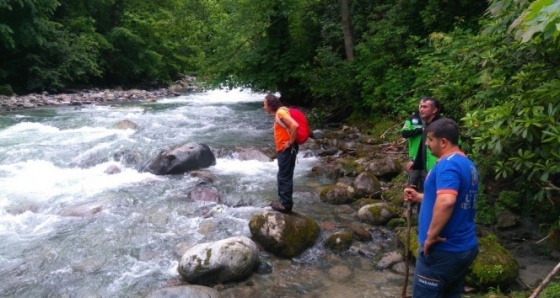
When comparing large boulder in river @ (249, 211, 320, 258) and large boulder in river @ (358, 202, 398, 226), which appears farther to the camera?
large boulder in river @ (358, 202, 398, 226)

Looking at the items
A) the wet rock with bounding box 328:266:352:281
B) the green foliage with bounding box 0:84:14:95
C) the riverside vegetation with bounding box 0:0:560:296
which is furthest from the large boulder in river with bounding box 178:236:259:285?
the green foliage with bounding box 0:84:14:95

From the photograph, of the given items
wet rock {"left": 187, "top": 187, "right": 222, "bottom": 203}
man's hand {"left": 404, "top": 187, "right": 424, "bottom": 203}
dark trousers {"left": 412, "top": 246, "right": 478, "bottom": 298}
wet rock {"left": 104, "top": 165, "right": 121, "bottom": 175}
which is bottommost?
wet rock {"left": 187, "top": 187, "right": 222, "bottom": 203}

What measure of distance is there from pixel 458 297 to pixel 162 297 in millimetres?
3013

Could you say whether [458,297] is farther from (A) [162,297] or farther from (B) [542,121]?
(A) [162,297]

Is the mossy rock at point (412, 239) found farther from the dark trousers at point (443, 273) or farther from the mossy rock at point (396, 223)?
the dark trousers at point (443, 273)

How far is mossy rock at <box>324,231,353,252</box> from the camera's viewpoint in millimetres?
5762

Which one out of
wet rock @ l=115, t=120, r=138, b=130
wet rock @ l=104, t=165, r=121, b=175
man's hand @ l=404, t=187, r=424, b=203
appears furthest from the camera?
wet rock @ l=115, t=120, r=138, b=130

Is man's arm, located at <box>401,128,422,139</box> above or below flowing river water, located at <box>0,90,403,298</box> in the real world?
above

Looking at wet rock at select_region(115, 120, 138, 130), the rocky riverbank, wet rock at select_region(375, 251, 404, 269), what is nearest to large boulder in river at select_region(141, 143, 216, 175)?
wet rock at select_region(115, 120, 138, 130)

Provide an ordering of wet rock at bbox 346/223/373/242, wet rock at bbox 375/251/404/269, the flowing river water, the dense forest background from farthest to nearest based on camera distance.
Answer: wet rock at bbox 346/223/373/242 < wet rock at bbox 375/251/404/269 < the flowing river water < the dense forest background

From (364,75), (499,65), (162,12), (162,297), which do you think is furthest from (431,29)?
(162,12)

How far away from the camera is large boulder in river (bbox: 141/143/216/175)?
9531 millimetres

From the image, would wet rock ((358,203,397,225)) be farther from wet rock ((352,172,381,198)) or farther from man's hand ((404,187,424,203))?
man's hand ((404,187,424,203))

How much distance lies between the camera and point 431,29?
1132cm
